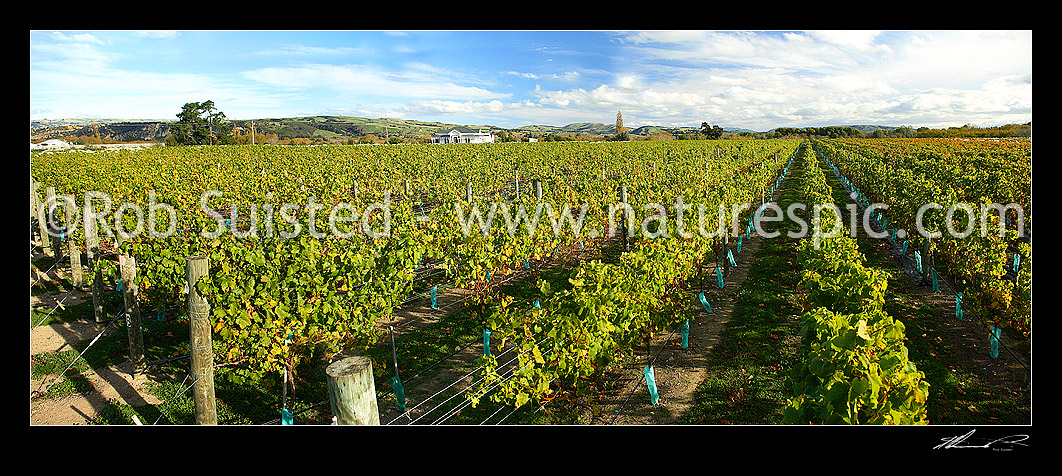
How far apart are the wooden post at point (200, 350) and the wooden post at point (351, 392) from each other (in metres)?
1.60

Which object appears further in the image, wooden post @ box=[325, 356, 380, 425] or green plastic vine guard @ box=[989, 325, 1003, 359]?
green plastic vine guard @ box=[989, 325, 1003, 359]

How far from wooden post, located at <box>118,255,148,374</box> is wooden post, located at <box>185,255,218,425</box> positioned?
102 inches

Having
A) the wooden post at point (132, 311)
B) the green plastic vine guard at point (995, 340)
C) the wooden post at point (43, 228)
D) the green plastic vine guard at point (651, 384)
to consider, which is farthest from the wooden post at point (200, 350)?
the wooden post at point (43, 228)

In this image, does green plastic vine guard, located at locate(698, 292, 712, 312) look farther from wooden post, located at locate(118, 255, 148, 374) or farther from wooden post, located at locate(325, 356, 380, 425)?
wooden post, located at locate(118, 255, 148, 374)

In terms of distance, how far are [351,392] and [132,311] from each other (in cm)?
465

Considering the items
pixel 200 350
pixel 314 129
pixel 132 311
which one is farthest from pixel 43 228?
pixel 314 129

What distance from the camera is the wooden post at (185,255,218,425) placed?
157 inches

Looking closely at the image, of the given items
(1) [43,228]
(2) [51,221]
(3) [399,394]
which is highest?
(2) [51,221]

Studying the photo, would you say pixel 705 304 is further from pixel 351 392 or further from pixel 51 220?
pixel 51 220

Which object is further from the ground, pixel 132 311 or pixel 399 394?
pixel 132 311

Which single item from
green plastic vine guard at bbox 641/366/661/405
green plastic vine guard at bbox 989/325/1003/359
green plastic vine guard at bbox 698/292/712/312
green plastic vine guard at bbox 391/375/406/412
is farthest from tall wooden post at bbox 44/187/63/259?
green plastic vine guard at bbox 989/325/1003/359

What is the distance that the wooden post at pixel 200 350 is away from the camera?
3977 millimetres

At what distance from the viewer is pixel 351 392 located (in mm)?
2971
